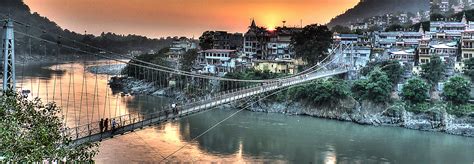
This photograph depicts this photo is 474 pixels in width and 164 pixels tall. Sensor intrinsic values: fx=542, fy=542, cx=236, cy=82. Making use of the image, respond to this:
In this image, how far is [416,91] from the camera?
52.9 ft

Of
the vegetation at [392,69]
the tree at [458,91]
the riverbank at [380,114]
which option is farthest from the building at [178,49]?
the tree at [458,91]

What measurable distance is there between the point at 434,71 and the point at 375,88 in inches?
92.4

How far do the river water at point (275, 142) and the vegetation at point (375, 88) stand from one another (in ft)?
3.85

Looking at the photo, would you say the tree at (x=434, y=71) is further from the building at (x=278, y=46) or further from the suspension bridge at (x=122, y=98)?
the building at (x=278, y=46)

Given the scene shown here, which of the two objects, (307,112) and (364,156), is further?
(307,112)

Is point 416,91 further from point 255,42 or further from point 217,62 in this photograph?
point 255,42

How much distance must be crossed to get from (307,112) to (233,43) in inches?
436

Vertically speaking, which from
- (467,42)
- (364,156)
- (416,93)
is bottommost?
(364,156)

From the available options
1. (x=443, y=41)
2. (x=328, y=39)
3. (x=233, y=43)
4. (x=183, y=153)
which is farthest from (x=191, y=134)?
(x=233, y=43)

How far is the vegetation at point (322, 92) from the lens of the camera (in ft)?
55.9

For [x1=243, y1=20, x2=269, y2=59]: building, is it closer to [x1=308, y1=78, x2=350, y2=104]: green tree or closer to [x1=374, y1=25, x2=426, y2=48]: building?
[x1=374, y1=25, x2=426, y2=48]: building

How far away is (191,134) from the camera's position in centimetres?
1423

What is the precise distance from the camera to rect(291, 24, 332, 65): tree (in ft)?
70.8

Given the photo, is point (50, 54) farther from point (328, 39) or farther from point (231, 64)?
point (328, 39)
